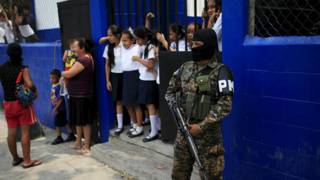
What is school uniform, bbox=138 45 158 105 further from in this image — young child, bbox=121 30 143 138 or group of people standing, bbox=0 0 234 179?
young child, bbox=121 30 143 138

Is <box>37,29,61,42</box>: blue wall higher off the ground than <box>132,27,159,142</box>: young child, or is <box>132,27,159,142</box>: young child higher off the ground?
<box>37,29,61,42</box>: blue wall

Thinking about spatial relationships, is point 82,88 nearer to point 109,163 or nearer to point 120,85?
point 120,85

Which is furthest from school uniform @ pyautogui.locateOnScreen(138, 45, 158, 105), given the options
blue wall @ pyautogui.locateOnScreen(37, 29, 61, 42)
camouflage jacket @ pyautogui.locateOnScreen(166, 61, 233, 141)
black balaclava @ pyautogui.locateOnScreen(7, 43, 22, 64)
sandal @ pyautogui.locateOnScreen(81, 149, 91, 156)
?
blue wall @ pyautogui.locateOnScreen(37, 29, 61, 42)

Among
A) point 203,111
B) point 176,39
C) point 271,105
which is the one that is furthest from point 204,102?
point 176,39

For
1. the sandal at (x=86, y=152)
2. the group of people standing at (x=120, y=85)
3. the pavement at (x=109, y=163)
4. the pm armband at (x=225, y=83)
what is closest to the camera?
the pm armband at (x=225, y=83)

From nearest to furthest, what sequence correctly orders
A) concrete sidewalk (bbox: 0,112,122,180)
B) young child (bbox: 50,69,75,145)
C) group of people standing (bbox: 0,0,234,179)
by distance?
group of people standing (bbox: 0,0,234,179) < concrete sidewalk (bbox: 0,112,122,180) < young child (bbox: 50,69,75,145)

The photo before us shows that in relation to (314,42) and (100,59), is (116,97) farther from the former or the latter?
(314,42)

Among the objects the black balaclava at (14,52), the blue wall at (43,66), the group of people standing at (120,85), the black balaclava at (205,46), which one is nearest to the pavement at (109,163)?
the group of people standing at (120,85)

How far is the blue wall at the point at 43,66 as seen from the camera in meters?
7.39

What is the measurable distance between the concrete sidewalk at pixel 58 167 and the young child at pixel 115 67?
0.75 metres

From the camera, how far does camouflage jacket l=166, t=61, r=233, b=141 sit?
119 inches

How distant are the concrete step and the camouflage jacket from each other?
1.34m

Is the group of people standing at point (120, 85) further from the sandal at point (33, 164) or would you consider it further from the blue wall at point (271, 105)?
the blue wall at point (271, 105)

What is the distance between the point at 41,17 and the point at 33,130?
9.03 feet
